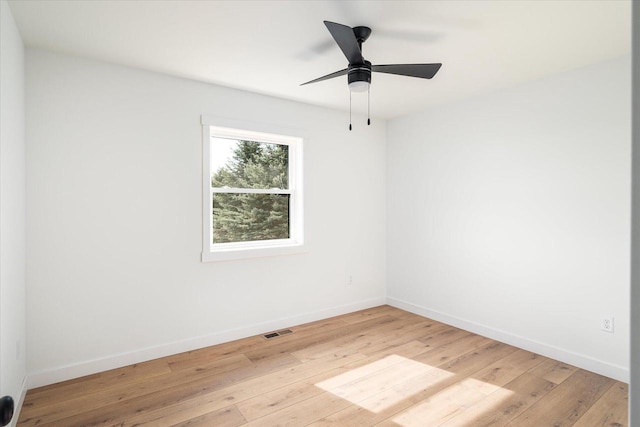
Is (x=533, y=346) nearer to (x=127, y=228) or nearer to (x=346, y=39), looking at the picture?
(x=346, y=39)

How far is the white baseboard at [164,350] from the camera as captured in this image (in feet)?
9.11

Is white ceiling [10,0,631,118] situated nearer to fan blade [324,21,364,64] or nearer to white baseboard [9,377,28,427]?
fan blade [324,21,364,64]

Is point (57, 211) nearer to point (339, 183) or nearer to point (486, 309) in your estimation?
point (339, 183)

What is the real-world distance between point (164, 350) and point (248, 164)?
200 cm

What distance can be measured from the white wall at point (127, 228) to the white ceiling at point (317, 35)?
0.31 meters

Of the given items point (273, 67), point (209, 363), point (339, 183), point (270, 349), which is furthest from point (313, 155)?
point (209, 363)

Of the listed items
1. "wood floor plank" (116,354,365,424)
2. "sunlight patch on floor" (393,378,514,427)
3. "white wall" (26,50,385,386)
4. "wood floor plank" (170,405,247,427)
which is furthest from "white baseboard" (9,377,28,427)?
"sunlight patch on floor" (393,378,514,427)

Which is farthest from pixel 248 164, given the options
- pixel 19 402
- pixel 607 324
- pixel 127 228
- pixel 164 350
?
pixel 607 324

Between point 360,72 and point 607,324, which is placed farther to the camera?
point 607,324

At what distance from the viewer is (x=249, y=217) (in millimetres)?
3898

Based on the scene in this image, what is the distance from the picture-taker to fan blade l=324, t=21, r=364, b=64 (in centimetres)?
201

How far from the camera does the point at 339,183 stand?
4.44 m

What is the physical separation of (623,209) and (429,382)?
6.70 ft

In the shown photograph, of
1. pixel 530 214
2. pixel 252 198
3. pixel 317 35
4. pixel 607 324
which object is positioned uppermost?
pixel 317 35
